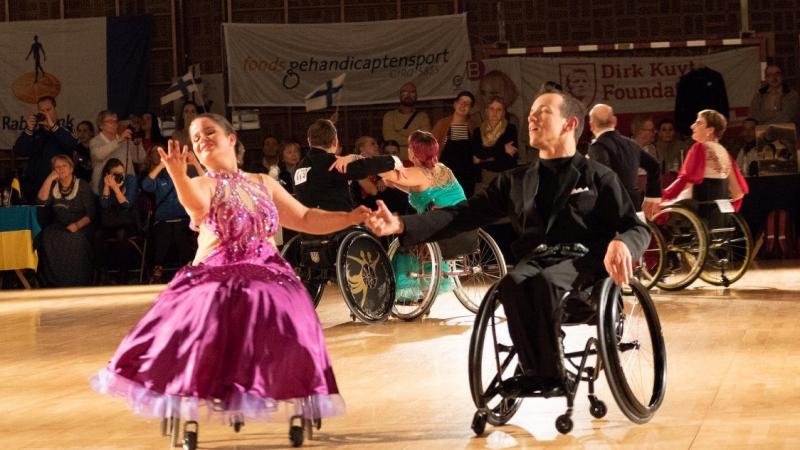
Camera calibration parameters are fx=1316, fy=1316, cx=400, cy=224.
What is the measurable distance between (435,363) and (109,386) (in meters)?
2.05

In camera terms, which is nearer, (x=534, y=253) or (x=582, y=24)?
(x=534, y=253)

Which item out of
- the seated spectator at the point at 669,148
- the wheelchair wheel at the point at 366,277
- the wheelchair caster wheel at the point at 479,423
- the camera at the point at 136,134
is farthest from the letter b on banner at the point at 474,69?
the wheelchair caster wheel at the point at 479,423

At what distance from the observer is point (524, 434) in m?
3.67

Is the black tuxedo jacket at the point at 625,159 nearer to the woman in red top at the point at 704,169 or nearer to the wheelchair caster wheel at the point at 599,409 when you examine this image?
the woman in red top at the point at 704,169

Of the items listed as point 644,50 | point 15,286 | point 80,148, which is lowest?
point 15,286

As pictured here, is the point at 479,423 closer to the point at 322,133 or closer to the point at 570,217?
the point at 570,217

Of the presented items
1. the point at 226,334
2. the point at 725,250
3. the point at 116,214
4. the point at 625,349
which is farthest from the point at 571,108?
the point at 116,214

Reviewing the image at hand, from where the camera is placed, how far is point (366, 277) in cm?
679

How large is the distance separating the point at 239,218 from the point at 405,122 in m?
7.96

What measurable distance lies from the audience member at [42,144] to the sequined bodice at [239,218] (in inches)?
318

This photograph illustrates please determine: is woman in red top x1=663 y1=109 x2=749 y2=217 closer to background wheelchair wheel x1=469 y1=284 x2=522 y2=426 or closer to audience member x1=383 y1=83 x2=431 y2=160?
audience member x1=383 y1=83 x2=431 y2=160

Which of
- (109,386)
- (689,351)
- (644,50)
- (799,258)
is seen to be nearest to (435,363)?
(689,351)

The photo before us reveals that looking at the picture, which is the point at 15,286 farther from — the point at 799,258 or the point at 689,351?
the point at 689,351

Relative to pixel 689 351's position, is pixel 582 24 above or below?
above
